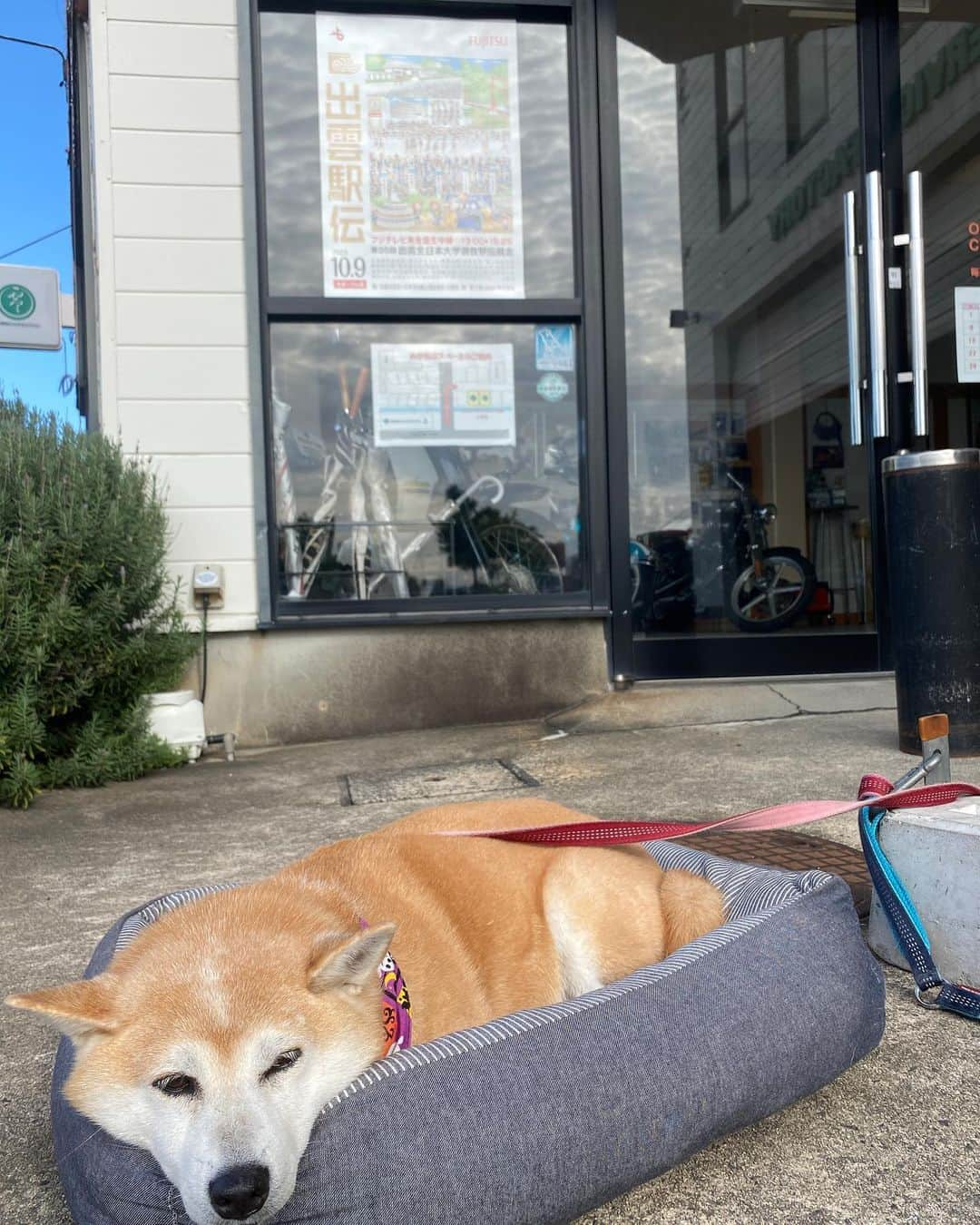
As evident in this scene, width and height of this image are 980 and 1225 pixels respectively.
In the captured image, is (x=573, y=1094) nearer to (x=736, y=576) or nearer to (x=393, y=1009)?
(x=393, y=1009)

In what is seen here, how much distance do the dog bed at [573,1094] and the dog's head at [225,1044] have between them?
5 cm

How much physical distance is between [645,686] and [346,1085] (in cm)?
443

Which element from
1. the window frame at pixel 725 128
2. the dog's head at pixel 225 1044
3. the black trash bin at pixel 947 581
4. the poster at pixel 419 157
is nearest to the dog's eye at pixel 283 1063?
the dog's head at pixel 225 1044

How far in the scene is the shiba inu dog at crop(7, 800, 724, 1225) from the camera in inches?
54.6

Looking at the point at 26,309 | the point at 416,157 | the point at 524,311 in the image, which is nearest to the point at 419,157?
the point at 416,157

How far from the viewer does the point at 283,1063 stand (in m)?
1.47

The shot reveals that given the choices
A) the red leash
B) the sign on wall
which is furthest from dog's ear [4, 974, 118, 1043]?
the sign on wall

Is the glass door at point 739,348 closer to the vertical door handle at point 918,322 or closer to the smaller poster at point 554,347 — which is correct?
the smaller poster at point 554,347

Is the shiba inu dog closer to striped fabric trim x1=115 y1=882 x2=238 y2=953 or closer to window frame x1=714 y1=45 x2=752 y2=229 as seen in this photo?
striped fabric trim x1=115 y1=882 x2=238 y2=953

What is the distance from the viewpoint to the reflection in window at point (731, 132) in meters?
6.29

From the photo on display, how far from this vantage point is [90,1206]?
146cm

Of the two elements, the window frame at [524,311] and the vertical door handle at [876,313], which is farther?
the window frame at [524,311]

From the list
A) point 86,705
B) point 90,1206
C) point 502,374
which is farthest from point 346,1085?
point 502,374

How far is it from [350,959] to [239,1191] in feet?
1.11
